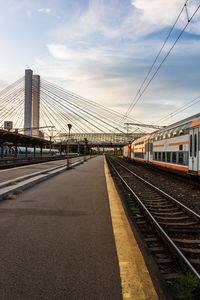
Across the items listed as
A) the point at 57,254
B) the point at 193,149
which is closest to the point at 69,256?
the point at 57,254

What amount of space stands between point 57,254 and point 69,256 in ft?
0.68

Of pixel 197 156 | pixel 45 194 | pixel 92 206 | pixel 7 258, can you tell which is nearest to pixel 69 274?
pixel 7 258

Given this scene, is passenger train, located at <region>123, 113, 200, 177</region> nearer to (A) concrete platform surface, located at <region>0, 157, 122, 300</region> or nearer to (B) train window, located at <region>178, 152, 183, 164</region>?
(B) train window, located at <region>178, 152, 183, 164</region>

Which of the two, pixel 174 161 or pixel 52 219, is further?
pixel 174 161

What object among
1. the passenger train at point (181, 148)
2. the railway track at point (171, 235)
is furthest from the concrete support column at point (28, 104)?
the railway track at point (171, 235)

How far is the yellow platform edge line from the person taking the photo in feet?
9.35

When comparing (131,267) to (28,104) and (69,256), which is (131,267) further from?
(28,104)

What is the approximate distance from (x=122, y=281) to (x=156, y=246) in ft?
5.53

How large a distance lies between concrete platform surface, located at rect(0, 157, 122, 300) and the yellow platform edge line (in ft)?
0.31

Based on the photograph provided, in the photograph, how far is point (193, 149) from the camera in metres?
12.0

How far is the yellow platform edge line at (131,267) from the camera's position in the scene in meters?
2.85

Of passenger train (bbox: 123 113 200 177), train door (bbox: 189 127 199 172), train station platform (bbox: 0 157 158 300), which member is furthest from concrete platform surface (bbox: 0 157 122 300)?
passenger train (bbox: 123 113 200 177)

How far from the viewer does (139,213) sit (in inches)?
287

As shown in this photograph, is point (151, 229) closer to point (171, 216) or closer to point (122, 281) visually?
point (171, 216)
